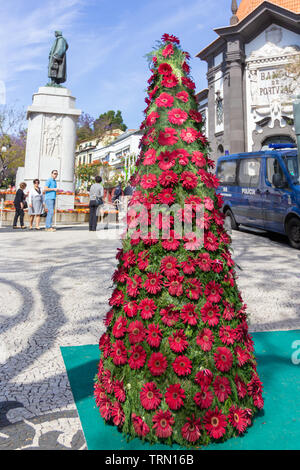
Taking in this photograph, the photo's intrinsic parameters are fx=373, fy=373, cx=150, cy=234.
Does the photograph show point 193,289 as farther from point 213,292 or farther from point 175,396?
point 175,396

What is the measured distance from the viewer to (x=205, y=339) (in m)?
1.82

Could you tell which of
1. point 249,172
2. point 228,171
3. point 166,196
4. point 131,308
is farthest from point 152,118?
point 228,171

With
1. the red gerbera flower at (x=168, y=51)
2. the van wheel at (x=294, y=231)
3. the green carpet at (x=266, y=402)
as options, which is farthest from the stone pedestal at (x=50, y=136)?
the red gerbera flower at (x=168, y=51)

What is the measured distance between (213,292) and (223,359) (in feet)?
1.07

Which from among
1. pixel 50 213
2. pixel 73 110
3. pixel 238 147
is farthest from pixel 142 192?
pixel 238 147

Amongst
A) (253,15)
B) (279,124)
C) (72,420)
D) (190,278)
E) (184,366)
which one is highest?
(253,15)

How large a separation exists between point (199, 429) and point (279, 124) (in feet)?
91.8

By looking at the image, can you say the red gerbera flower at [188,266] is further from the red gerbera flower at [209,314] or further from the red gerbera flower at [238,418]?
the red gerbera flower at [238,418]

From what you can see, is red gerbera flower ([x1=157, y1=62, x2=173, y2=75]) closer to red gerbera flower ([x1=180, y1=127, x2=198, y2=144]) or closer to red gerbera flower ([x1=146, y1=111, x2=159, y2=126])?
red gerbera flower ([x1=146, y1=111, x2=159, y2=126])

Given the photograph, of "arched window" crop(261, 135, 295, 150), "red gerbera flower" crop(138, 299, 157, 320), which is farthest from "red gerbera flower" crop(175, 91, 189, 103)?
"arched window" crop(261, 135, 295, 150)

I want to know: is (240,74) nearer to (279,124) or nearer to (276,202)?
(279,124)

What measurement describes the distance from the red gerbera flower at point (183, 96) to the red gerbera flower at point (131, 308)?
1.11m

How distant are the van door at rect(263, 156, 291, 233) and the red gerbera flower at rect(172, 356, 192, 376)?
823 centimetres

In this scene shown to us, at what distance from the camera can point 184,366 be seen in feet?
5.85
